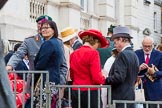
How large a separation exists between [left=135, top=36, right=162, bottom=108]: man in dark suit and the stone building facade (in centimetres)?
207

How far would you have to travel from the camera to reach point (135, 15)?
23.0 m

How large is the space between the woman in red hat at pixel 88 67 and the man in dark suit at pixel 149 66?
1179 millimetres

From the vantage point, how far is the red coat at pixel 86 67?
5.70m

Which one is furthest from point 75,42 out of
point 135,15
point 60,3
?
point 135,15

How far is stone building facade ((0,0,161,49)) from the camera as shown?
36.7 feet

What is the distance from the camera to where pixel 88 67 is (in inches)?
228

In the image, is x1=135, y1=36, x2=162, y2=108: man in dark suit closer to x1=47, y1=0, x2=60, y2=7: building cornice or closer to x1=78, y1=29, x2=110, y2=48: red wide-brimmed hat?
x1=78, y1=29, x2=110, y2=48: red wide-brimmed hat

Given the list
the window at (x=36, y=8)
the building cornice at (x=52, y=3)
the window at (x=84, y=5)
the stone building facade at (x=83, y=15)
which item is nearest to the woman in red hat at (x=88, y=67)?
the stone building facade at (x=83, y=15)

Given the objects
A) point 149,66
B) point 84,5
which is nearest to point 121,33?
point 149,66

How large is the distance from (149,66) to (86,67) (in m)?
1.53

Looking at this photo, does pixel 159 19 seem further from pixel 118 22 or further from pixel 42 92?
pixel 42 92

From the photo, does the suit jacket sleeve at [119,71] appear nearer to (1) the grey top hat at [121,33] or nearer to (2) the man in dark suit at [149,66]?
(1) the grey top hat at [121,33]

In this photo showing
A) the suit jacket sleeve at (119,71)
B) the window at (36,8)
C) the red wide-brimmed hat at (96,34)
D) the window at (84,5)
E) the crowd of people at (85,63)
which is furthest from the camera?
the window at (84,5)

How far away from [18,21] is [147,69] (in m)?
5.18
